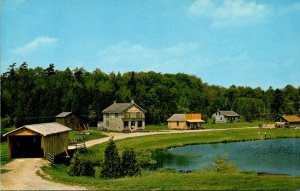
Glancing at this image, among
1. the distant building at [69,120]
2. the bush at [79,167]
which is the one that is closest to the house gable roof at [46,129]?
the bush at [79,167]

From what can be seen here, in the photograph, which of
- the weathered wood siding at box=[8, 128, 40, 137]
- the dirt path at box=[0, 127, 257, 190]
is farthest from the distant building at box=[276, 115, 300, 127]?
the dirt path at box=[0, 127, 257, 190]

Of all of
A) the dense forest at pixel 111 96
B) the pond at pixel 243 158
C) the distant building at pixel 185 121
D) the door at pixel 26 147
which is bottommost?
the pond at pixel 243 158

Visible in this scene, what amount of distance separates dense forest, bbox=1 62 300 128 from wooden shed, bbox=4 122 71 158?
1526 inches

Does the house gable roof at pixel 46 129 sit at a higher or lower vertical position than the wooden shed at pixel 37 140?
higher

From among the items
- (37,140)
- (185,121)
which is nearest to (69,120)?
(185,121)

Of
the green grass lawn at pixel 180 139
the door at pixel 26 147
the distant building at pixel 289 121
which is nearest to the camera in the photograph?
the door at pixel 26 147

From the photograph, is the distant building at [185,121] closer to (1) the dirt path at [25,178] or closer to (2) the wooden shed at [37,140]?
(2) the wooden shed at [37,140]

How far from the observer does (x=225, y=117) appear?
129 metres

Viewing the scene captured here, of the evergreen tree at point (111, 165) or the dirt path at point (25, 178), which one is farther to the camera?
the evergreen tree at point (111, 165)

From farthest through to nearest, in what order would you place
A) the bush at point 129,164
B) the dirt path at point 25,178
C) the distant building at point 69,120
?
1. the distant building at point 69,120
2. the bush at point 129,164
3. the dirt path at point 25,178

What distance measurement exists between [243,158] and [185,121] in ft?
163

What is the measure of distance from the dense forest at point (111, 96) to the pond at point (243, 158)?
134 ft

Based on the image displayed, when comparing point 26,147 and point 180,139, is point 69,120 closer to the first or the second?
point 180,139

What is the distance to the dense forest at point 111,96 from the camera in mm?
97125
